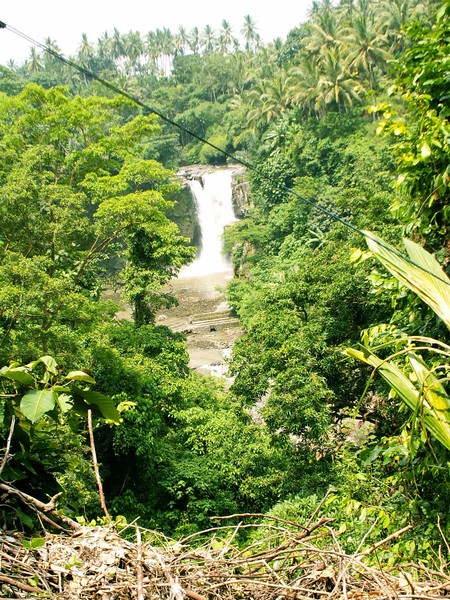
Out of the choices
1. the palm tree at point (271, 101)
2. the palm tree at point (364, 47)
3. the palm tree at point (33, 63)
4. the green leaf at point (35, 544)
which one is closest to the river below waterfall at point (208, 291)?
the palm tree at point (271, 101)

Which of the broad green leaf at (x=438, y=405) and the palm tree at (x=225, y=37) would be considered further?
the palm tree at (x=225, y=37)

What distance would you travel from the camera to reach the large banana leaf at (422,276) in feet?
8.02

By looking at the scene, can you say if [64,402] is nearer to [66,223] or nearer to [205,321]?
[66,223]

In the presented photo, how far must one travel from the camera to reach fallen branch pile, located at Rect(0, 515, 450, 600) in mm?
1550

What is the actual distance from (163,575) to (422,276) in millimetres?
1811

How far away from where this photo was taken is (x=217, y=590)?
166 cm

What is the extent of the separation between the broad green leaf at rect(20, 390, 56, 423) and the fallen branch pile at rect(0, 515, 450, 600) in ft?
1.37

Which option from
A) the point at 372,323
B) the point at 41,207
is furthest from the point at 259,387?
the point at 41,207

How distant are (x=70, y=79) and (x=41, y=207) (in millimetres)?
52841

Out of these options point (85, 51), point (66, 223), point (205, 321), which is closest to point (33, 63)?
point (85, 51)

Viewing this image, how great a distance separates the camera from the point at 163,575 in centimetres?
162

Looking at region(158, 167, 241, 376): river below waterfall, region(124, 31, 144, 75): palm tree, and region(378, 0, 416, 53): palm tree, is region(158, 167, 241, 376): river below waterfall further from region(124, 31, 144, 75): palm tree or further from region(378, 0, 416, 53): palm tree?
region(124, 31, 144, 75): palm tree

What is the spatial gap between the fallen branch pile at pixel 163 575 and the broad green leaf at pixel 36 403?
16.5 inches

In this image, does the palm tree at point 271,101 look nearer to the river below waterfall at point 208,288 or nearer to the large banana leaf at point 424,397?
the river below waterfall at point 208,288
